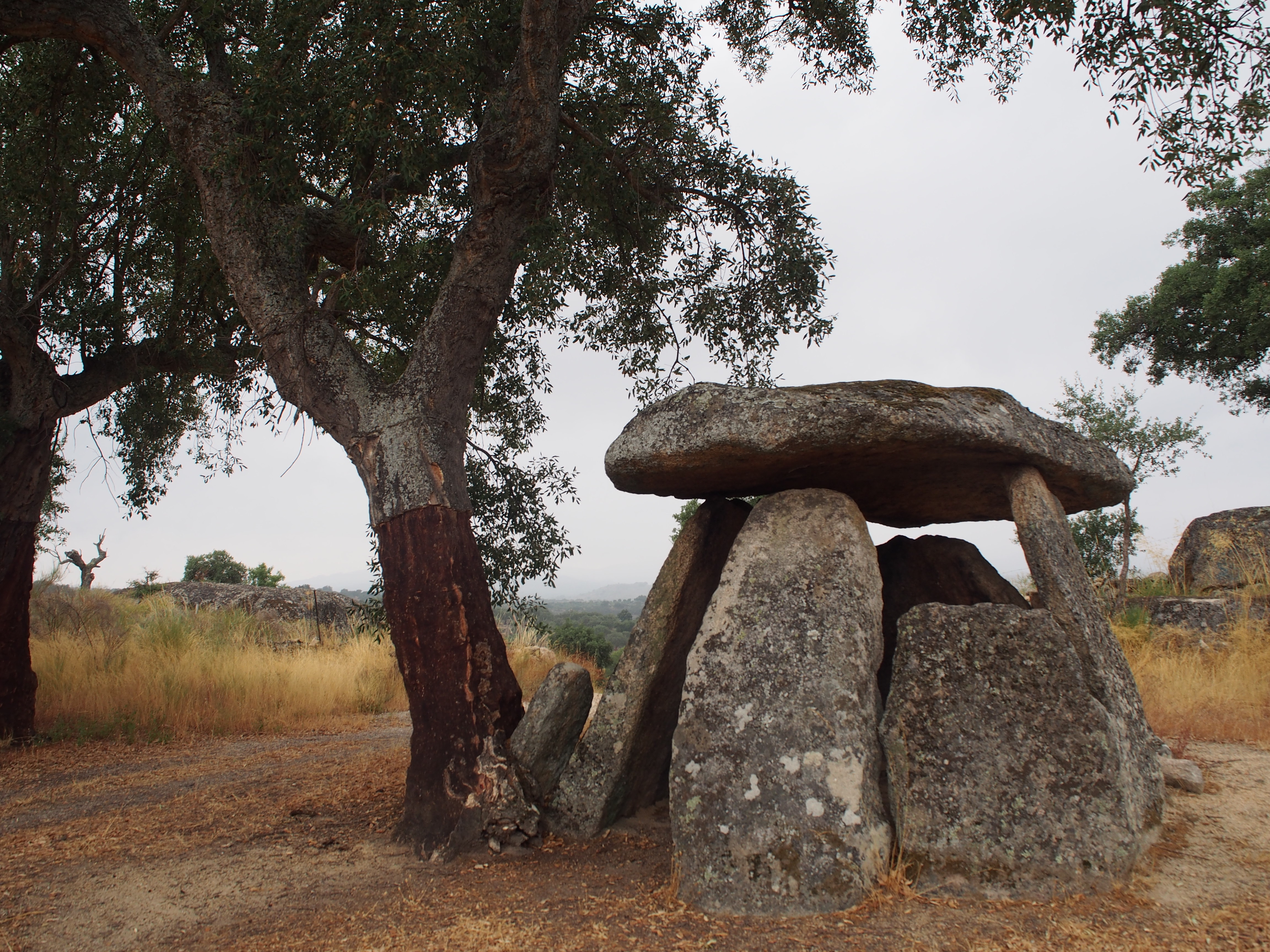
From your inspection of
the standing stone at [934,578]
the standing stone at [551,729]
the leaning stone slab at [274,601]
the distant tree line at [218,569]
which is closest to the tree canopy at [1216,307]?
the standing stone at [934,578]

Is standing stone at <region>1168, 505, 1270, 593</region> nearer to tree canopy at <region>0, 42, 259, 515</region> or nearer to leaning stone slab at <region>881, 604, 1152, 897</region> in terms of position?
leaning stone slab at <region>881, 604, 1152, 897</region>

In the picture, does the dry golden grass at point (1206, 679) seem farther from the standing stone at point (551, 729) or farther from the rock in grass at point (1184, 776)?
the standing stone at point (551, 729)

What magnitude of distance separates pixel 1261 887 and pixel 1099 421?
12814 millimetres

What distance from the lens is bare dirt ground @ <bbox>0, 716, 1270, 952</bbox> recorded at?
10.8 ft

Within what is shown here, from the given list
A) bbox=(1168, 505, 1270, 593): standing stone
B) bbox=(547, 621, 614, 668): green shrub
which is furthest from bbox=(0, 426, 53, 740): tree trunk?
bbox=(1168, 505, 1270, 593): standing stone

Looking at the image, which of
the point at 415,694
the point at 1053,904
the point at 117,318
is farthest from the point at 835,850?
the point at 117,318

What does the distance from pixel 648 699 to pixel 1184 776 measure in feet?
11.8

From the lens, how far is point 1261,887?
12.1 ft

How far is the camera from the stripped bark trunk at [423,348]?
4.83 m

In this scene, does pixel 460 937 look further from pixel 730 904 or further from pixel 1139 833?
pixel 1139 833

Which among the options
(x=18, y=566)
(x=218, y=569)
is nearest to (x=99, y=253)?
(x=18, y=566)

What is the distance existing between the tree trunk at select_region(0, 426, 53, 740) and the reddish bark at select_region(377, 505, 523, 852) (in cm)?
460

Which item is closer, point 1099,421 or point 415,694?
point 415,694

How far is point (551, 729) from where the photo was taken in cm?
491
